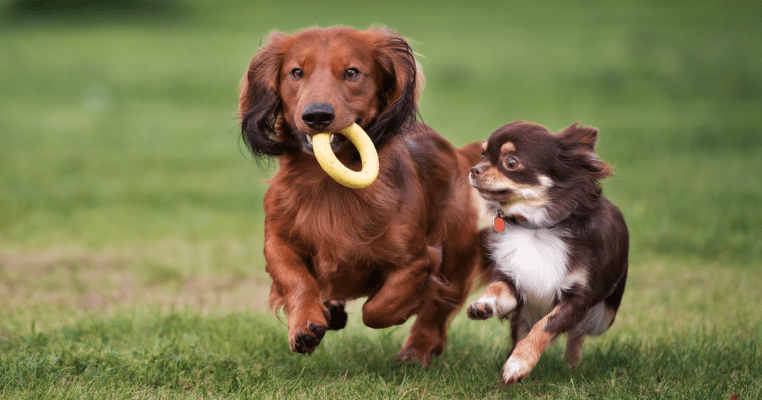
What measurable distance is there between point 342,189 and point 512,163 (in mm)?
→ 902

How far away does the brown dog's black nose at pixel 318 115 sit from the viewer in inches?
142

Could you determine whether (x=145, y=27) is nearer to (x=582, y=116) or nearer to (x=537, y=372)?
(x=582, y=116)

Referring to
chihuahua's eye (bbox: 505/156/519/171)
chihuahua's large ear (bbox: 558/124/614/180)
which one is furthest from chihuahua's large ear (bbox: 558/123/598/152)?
chihuahua's eye (bbox: 505/156/519/171)

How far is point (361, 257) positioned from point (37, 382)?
5.80 feet

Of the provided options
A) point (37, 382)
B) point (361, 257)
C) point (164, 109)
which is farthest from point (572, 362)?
point (164, 109)

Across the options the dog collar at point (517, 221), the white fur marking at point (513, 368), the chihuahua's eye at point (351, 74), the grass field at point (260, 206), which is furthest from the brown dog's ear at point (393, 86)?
the white fur marking at point (513, 368)

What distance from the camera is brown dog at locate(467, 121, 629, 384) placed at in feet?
12.4

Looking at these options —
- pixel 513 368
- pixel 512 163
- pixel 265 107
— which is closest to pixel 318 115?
pixel 265 107

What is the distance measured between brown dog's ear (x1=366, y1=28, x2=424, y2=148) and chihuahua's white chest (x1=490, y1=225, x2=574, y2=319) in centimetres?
80

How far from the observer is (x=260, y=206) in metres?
10.3

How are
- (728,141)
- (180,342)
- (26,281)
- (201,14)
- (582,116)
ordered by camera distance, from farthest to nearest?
(201,14) < (582,116) < (728,141) < (26,281) < (180,342)

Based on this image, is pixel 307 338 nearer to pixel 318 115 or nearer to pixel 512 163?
pixel 318 115

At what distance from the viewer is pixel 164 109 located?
17.0 m

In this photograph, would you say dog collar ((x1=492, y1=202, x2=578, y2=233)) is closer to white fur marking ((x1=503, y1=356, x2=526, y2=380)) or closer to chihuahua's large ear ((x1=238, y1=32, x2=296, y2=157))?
white fur marking ((x1=503, y1=356, x2=526, y2=380))
